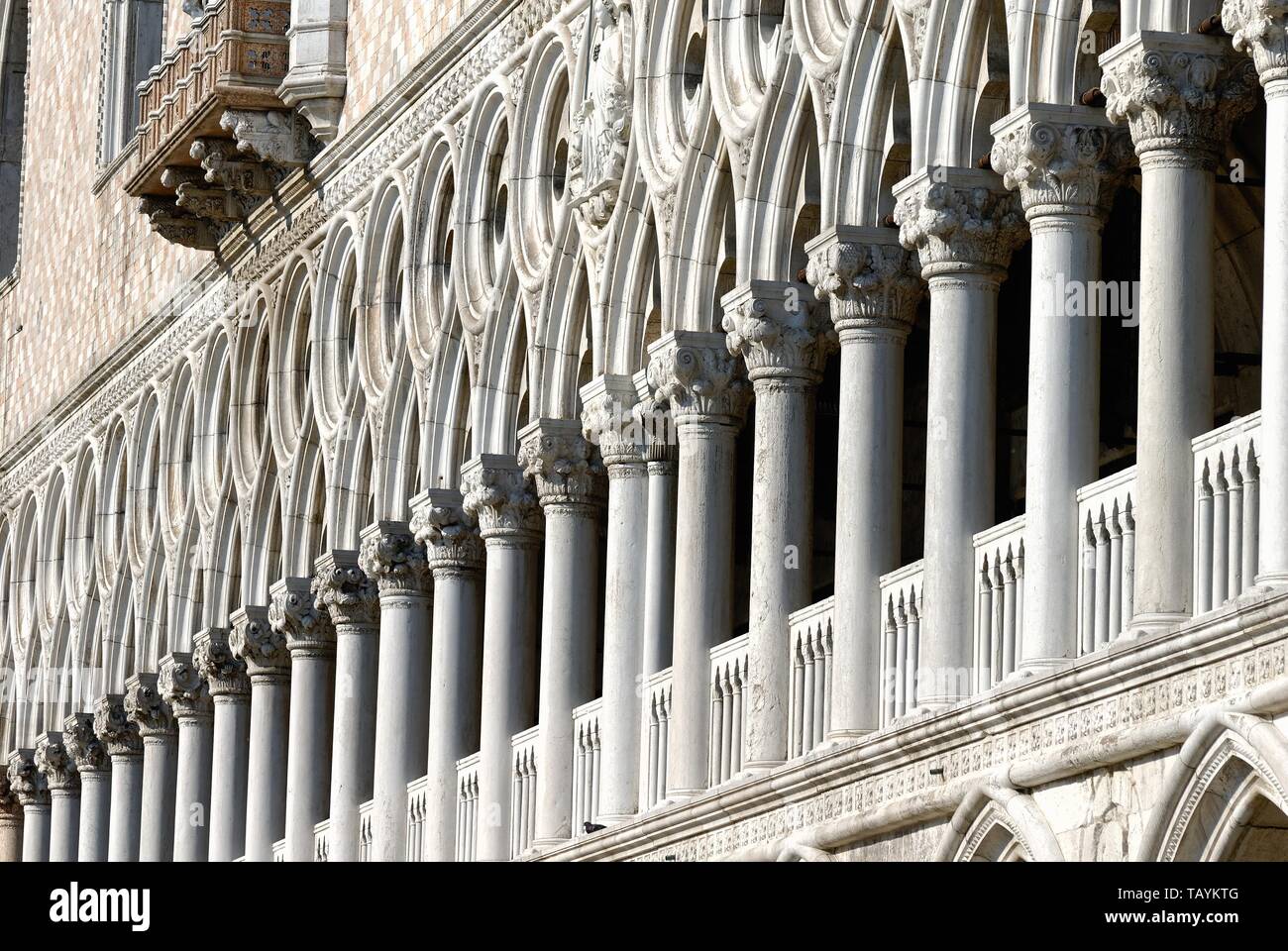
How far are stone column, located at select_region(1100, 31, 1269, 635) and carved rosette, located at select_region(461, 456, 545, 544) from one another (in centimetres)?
700

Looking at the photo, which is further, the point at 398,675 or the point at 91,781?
the point at 91,781

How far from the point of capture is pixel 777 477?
51.9 feet

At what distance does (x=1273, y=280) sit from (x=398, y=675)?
32.3ft

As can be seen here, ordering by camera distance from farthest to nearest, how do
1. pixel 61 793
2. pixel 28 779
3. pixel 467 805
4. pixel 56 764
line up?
pixel 28 779 < pixel 61 793 < pixel 56 764 < pixel 467 805

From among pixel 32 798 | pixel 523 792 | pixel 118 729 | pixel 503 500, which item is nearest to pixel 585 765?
pixel 523 792

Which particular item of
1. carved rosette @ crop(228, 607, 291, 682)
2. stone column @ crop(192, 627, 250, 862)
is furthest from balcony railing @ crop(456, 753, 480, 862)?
stone column @ crop(192, 627, 250, 862)

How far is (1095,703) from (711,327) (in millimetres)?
4781

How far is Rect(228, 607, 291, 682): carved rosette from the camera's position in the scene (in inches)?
923

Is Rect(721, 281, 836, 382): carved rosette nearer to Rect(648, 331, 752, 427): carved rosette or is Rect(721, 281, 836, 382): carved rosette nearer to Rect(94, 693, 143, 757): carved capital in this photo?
Rect(648, 331, 752, 427): carved rosette

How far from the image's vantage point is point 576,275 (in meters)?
18.6

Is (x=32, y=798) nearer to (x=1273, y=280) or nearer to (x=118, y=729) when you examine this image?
(x=118, y=729)
